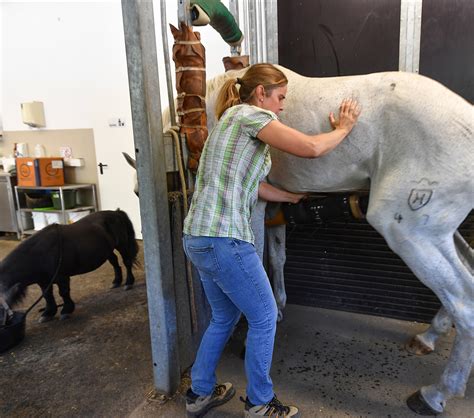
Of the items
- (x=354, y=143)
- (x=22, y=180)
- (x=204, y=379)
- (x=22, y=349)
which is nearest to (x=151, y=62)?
(x=354, y=143)

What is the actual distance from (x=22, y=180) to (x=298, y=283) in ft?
14.5

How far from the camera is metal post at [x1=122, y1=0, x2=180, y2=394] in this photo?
1513 mm

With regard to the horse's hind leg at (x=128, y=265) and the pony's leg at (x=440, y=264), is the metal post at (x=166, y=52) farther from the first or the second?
the horse's hind leg at (x=128, y=265)

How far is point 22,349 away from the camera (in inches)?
96.2

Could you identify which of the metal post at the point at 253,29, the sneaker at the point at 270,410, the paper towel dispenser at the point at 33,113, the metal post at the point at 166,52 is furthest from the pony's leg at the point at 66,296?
the paper towel dispenser at the point at 33,113

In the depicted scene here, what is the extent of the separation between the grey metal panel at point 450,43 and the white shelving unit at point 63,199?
14.6 ft

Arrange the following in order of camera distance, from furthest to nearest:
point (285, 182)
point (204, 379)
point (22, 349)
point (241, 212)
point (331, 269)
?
point (331, 269) → point (22, 349) → point (285, 182) → point (204, 379) → point (241, 212)

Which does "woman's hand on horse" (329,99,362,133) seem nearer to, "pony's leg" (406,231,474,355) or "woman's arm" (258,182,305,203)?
"woman's arm" (258,182,305,203)

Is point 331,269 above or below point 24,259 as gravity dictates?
below

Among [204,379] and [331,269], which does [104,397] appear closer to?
[204,379]

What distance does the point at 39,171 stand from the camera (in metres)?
5.09

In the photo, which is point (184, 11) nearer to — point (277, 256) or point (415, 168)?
point (415, 168)

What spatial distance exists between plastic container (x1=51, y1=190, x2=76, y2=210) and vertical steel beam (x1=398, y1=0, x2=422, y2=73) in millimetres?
4553

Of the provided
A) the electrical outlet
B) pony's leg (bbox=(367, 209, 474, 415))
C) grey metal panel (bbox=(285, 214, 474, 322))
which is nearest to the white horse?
pony's leg (bbox=(367, 209, 474, 415))
